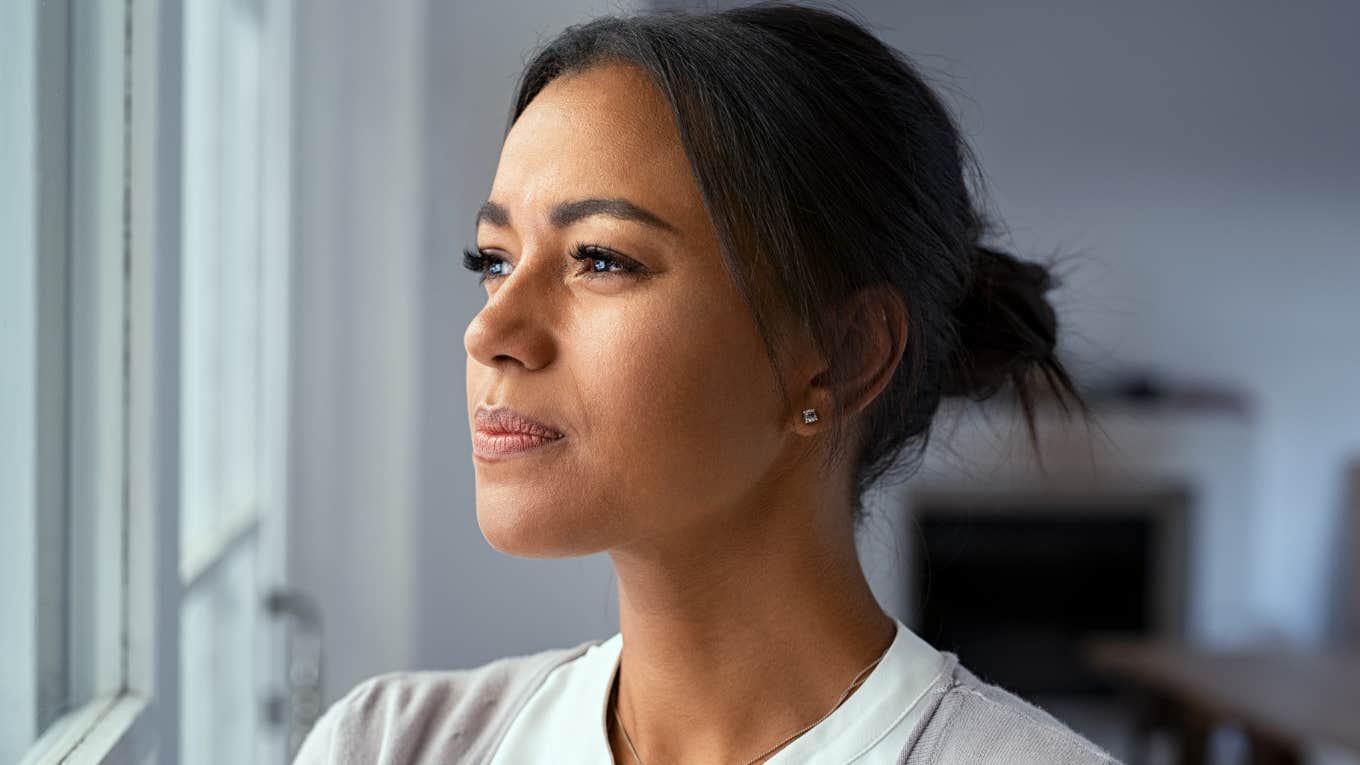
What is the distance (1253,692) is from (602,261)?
2645 mm

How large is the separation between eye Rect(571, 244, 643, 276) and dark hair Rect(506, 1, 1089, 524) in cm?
6

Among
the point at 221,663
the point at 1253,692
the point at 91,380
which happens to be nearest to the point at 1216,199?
the point at 1253,692

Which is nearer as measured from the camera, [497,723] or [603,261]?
[603,261]

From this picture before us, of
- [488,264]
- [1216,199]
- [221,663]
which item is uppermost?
[1216,199]

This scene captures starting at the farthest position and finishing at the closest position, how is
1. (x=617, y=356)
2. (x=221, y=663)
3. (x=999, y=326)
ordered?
(x=221, y=663) < (x=999, y=326) < (x=617, y=356)

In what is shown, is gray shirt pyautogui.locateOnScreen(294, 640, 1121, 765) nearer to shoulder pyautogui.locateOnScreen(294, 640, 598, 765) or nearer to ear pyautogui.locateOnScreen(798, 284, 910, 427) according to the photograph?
shoulder pyautogui.locateOnScreen(294, 640, 598, 765)

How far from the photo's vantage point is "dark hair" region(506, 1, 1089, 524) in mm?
901

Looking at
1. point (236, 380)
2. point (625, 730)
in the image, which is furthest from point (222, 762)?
point (625, 730)

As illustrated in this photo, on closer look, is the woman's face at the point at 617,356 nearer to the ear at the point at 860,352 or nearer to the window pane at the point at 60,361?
the ear at the point at 860,352

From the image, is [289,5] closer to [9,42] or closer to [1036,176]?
[9,42]

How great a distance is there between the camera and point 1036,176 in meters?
4.68

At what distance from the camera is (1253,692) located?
10.0 feet

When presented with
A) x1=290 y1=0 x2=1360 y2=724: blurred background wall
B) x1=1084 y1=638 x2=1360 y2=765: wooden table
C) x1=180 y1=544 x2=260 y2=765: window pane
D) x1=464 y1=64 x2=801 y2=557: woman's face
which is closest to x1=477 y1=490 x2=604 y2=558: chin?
x1=464 y1=64 x2=801 y2=557: woman's face

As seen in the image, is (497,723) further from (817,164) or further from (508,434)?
(817,164)
